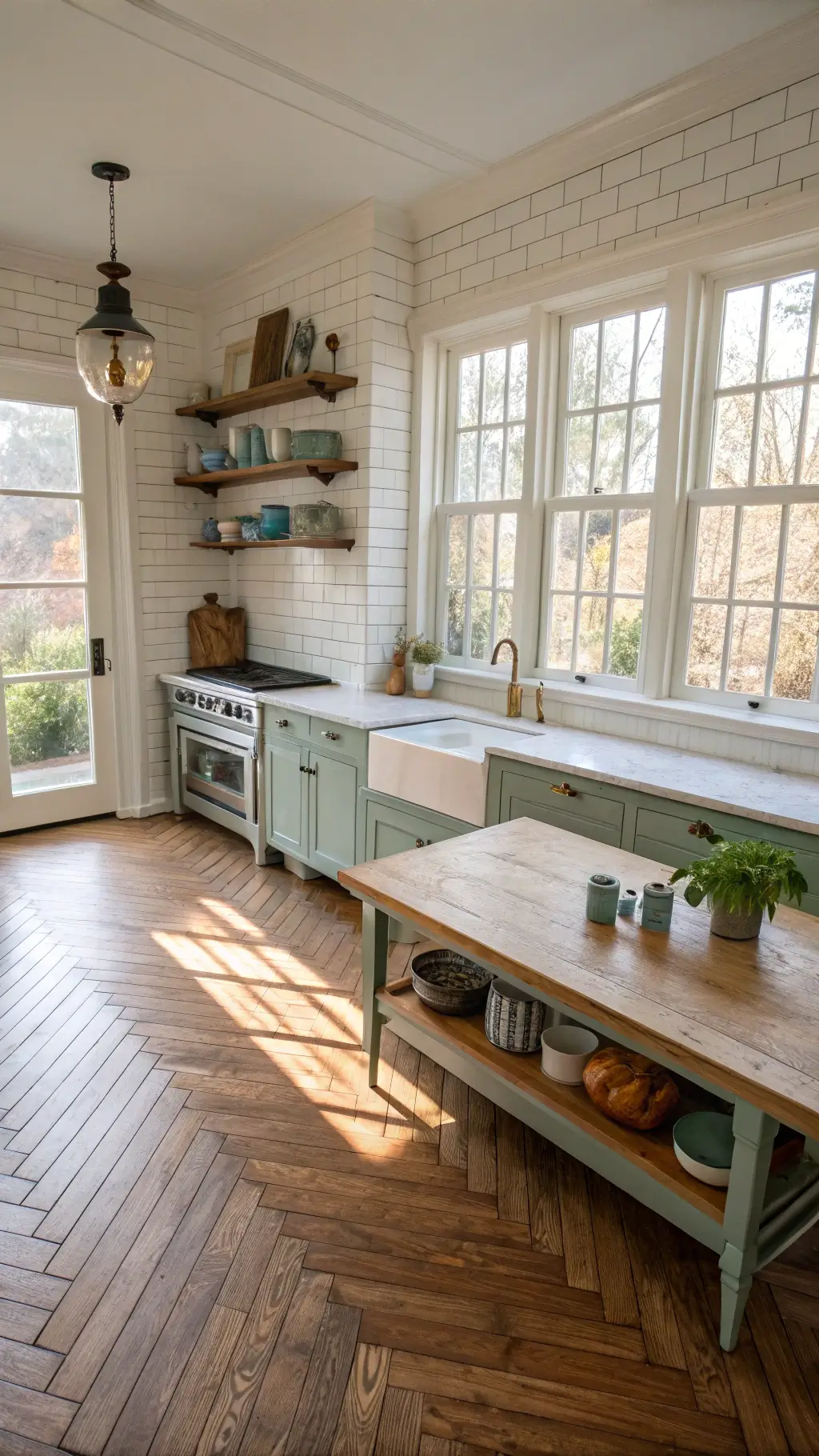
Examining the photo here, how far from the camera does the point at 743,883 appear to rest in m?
1.87

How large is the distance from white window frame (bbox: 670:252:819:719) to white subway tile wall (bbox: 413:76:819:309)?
0.23 metres

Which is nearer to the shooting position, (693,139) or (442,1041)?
(442,1041)

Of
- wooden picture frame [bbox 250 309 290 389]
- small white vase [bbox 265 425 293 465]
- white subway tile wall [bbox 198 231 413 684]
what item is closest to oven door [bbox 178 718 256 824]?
white subway tile wall [bbox 198 231 413 684]

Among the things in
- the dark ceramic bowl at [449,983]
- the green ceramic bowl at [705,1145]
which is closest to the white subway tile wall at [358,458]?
the dark ceramic bowl at [449,983]

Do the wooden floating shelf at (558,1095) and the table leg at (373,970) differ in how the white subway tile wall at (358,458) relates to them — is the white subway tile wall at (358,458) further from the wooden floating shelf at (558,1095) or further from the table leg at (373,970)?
the wooden floating shelf at (558,1095)

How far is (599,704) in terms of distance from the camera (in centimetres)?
360

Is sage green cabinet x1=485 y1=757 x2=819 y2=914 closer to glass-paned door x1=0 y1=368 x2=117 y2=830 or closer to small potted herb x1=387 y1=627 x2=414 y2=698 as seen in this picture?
small potted herb x1=387 y1=627 x2=414 y2=698

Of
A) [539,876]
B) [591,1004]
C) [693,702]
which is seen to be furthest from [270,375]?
[591,1004]

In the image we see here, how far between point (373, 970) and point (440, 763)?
1069 millimetres

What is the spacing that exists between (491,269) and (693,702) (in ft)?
7.30

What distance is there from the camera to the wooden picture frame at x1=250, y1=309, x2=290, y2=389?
4.66m

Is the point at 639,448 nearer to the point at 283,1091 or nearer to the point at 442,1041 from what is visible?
the point at 442,1041

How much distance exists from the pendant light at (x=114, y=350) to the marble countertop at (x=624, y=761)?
157cm

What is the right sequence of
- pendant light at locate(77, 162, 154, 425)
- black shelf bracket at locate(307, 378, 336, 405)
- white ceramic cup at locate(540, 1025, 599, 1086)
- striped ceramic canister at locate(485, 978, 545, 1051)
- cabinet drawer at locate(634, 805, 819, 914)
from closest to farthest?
white ceramic cup at locate(540, 1025, 599, 1086)
striped ceramic canister at locate(485, 978, 545, 1051)
cabinet drawer at locate(634, 805, 819, 914)
pendant light at locate(77, 162, 154, 425)
black shelf bracket at locate(307, 378, 336, 405)
